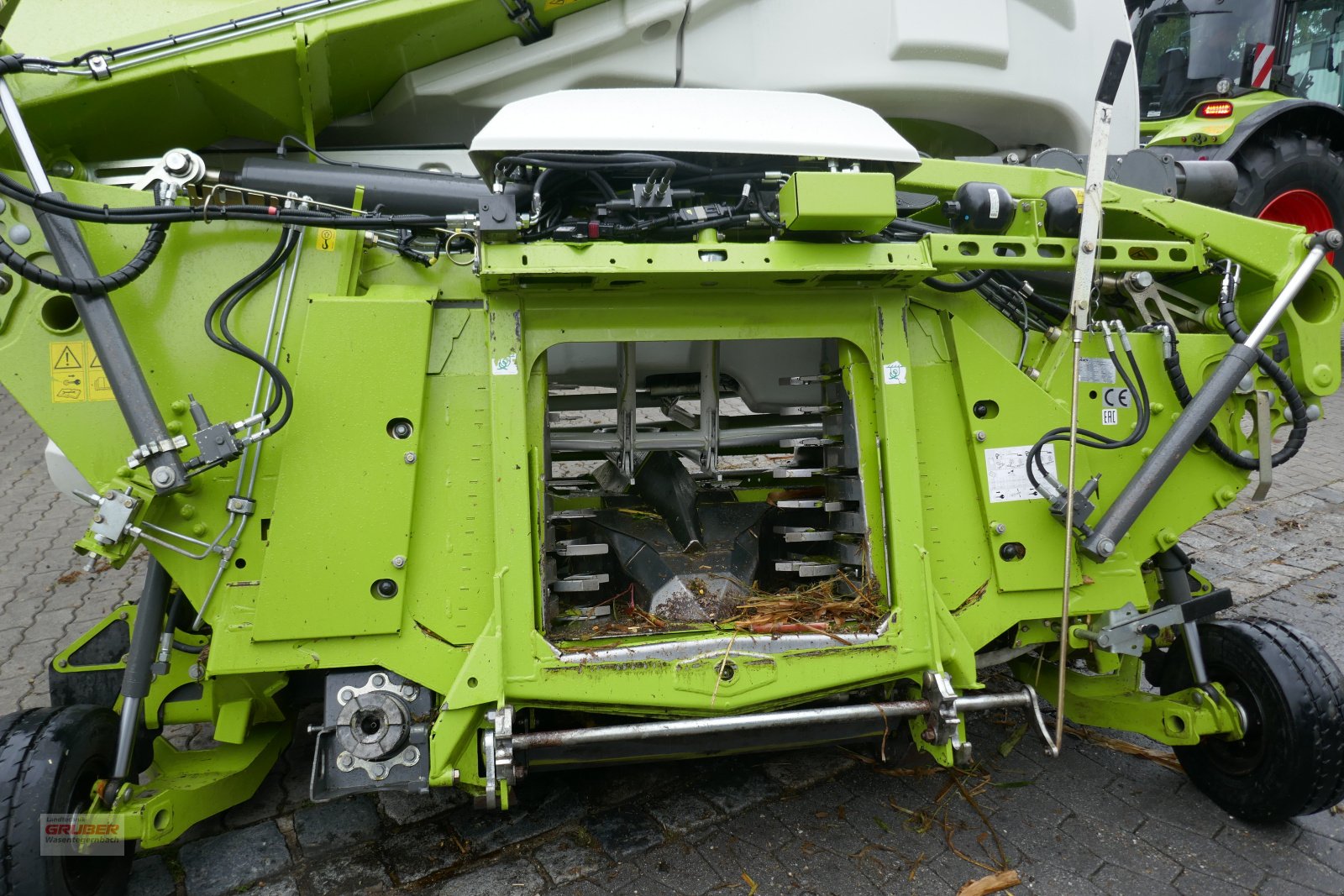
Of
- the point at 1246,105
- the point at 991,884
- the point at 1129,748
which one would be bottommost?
the point at 991,884

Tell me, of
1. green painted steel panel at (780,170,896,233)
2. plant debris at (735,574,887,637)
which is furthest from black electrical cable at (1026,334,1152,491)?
green painted steel panel at (780,170,896,233)

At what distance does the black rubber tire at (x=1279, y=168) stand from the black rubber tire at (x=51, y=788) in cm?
603

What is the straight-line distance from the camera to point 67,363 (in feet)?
6.83

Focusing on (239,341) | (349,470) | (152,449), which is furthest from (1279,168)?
(152,449)

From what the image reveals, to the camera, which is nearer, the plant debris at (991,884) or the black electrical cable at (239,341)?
the black electrical cable at (239,341)

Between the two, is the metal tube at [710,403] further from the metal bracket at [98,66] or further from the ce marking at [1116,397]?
the metal bracket at [98,66]

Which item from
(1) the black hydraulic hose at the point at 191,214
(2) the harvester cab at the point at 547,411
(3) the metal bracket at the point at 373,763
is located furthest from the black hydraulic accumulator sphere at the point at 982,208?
(3) the metal bracket at the point at 373,763

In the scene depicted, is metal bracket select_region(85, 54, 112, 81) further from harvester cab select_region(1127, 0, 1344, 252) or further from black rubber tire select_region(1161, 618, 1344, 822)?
harvester cab select_region(1127, 0, 1344, 252)

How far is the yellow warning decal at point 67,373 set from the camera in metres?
2.08

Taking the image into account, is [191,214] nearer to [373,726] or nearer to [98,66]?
[98,66]

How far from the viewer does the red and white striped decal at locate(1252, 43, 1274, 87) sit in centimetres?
561

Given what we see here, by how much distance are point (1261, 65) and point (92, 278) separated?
6.65 m

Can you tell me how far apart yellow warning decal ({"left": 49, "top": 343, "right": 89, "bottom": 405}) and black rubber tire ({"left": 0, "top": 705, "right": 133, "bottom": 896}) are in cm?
76

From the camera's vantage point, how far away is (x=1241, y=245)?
255cm
